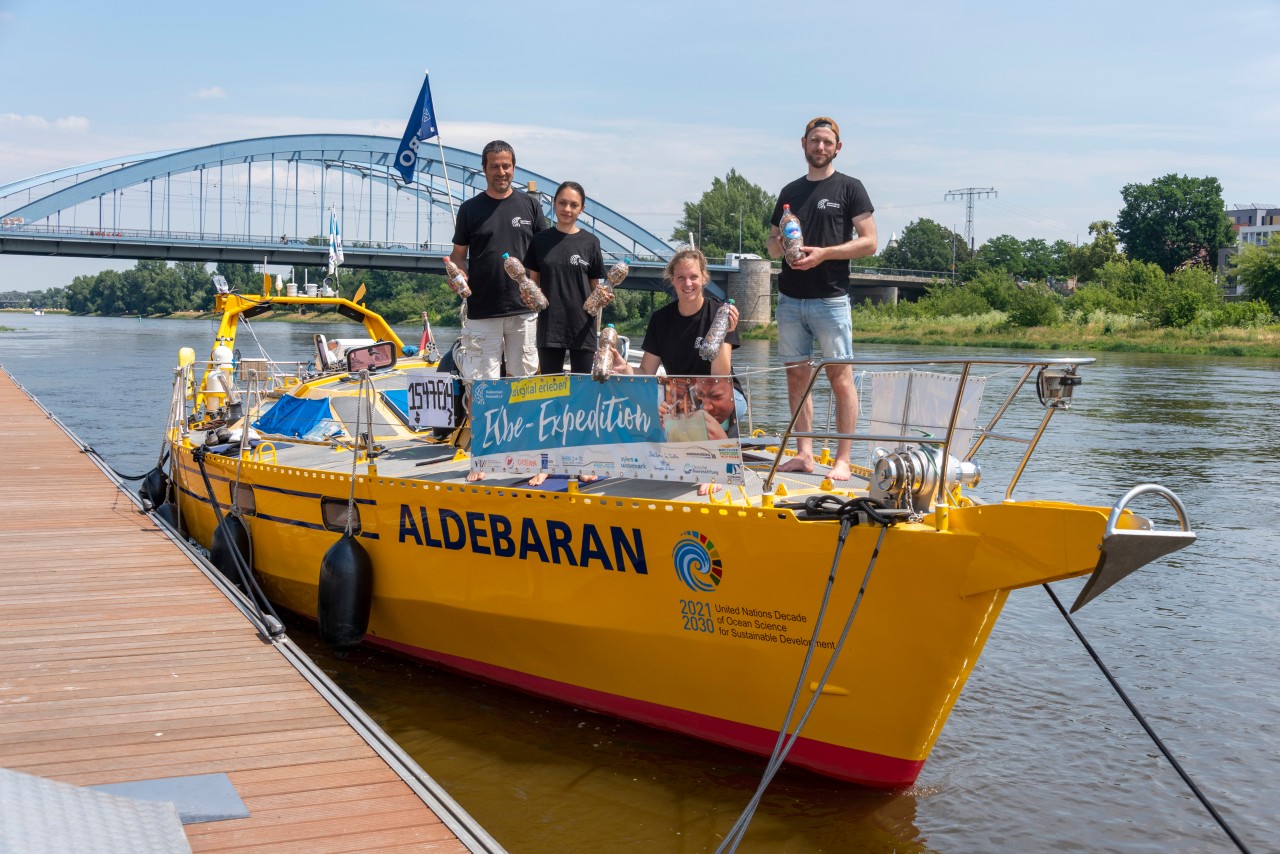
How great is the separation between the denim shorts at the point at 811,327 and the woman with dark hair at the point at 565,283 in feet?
4.06

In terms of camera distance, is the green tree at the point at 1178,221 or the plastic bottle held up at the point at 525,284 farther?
the green tree at the point at 1178,221

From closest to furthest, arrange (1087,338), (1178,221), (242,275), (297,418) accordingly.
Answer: (297,418) < (1087,338) < (242,275) < (1178,221)

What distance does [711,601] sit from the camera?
5.68 m

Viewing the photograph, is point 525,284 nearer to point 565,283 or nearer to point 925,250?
point 565,283

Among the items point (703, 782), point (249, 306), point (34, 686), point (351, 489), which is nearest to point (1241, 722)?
point (703, 782)

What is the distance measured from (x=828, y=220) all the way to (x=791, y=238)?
0.55m

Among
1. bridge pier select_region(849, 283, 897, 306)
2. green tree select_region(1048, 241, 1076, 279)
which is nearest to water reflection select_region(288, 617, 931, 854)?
bridge pier select_region(849, 283, 897, 306)

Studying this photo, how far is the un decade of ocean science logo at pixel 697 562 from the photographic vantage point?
559 cm

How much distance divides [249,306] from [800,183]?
7.07 m

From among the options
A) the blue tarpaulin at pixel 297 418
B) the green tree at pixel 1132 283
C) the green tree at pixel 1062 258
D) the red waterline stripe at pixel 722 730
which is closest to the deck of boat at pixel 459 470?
the blue tarpaulin at pixel 297 418

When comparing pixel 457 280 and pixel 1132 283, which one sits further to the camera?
pixel 1132 283

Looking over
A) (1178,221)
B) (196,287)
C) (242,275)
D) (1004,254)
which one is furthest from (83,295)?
(1178,221)

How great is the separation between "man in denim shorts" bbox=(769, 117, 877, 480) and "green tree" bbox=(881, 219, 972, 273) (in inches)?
4641

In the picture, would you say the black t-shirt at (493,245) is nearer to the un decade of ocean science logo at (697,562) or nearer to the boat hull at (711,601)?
the boat hull at (711,601)
